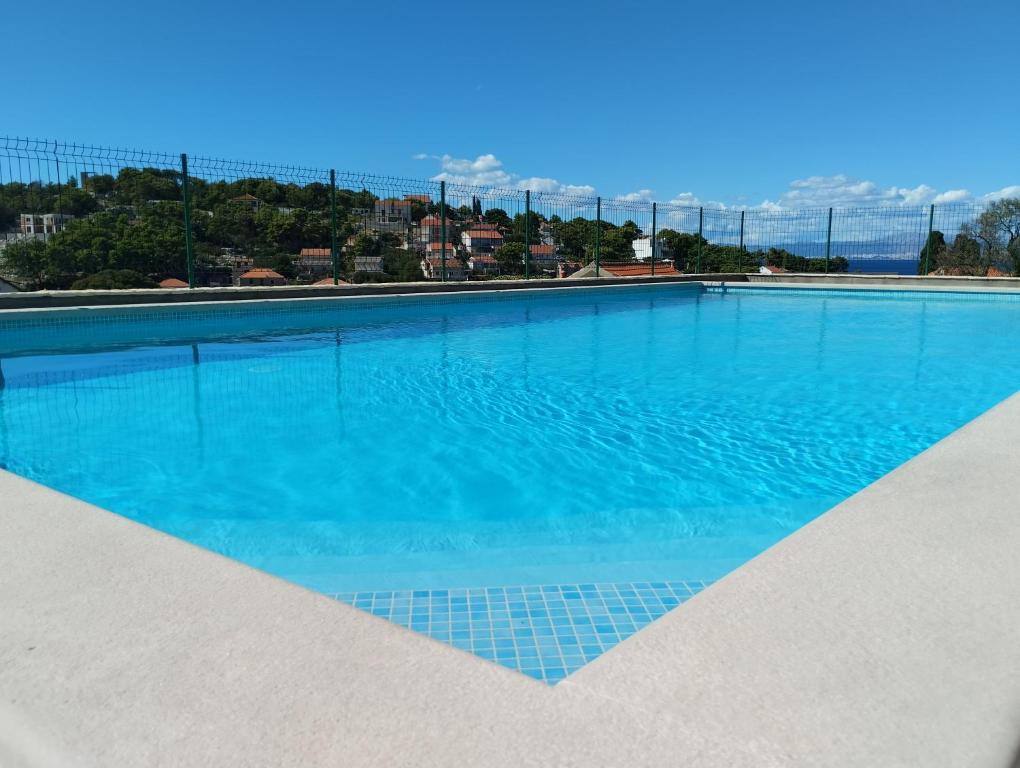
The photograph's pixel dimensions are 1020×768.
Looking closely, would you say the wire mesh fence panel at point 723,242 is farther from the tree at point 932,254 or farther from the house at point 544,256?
the house at point 544,256

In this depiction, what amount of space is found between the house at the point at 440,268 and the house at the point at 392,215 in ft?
2.53

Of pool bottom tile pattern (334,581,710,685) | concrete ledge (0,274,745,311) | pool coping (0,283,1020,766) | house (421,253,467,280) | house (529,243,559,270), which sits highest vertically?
house (529,243,559,270)

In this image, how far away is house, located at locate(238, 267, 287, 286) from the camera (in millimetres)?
11227

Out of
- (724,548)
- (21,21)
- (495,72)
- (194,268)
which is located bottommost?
(724,548)

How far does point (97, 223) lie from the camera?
1005 centimetres

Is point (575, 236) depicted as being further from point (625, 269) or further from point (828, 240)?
point (828, 240)

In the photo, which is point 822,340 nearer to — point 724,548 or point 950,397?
point 950,397

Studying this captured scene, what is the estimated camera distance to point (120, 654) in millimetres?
1167

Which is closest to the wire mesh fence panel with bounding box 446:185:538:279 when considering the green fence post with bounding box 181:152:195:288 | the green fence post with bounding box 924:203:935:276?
the green fence post with bounding box 181:152:195:288

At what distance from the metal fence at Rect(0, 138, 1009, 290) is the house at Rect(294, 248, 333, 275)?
0.09 feet

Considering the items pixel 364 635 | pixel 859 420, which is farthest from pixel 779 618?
pixel 859 420

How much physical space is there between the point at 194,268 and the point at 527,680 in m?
10.5

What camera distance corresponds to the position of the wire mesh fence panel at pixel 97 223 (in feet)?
29.7

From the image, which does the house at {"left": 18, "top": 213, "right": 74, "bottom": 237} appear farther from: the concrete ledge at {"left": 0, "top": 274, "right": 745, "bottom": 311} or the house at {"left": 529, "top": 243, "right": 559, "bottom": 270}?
the house at {"left": 529, "top": 243, "right": 559, "bottom": 270}
